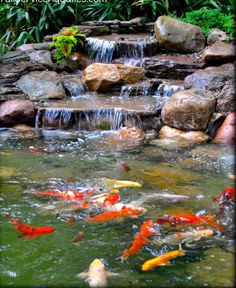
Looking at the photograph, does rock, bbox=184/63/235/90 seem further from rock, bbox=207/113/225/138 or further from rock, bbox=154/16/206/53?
rock, bbox=154/16/206/53

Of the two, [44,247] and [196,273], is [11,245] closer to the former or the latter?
[44,247]

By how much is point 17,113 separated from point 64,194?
3.44m

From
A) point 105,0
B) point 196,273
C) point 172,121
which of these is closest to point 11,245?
point 196,273

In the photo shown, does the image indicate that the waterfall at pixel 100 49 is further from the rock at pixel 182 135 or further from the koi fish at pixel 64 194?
the koi fish at pixel 64 194

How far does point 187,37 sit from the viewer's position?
9.97 metres

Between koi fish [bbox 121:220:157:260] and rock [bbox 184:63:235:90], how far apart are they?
4486mm

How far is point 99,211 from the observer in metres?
4.34

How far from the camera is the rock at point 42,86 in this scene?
864 centimetres

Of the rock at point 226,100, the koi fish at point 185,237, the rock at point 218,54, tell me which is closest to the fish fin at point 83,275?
the koi fish at point 185,237

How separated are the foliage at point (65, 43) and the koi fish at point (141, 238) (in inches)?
263

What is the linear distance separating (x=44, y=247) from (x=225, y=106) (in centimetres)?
455

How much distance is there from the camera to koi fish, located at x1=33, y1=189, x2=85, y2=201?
468cm

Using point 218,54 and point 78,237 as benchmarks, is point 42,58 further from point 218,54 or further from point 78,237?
point 78,237

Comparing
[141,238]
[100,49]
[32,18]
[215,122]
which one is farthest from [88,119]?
[32,18]
